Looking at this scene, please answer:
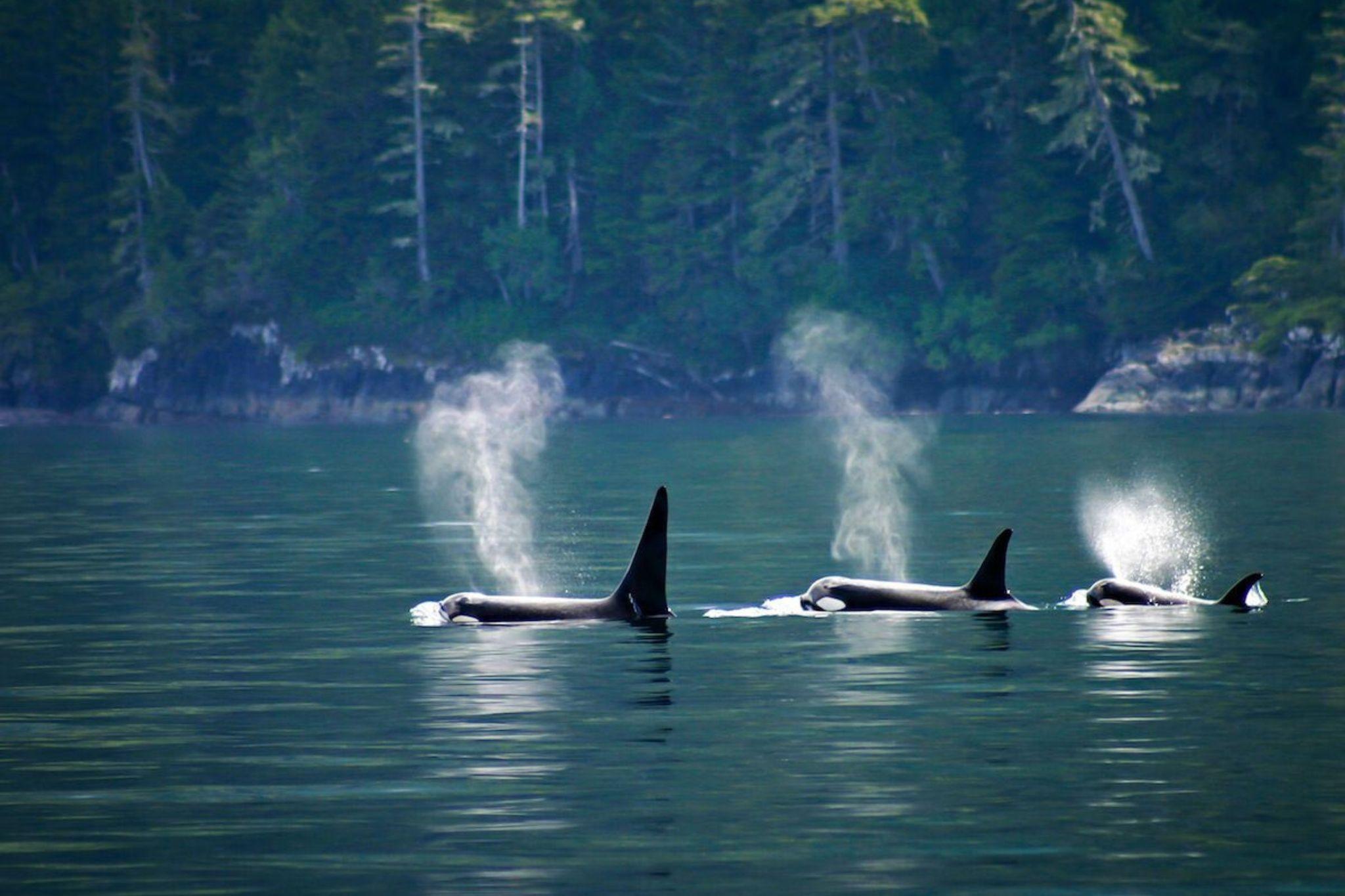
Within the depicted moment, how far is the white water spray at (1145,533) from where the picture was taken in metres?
34.5

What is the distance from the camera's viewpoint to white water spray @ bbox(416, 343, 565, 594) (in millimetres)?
41281

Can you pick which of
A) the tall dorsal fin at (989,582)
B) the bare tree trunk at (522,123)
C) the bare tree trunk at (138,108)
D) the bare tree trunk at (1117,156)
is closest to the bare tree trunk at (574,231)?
the bare tree trunk at (522,123)

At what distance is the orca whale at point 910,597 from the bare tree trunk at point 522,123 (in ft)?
336

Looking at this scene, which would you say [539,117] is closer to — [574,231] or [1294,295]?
[574,231]

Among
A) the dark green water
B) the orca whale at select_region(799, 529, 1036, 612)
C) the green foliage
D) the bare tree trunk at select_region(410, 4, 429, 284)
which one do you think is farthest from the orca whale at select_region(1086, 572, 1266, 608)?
the bare tree trunk at select_region(410, 4, 429, 284)

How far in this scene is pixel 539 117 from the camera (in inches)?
5172

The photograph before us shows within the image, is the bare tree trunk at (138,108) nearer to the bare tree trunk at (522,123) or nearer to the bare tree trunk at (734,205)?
the bare tree trunk at (522,123)

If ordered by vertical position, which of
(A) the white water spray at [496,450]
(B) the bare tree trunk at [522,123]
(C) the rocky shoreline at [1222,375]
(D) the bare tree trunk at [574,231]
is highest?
(B) the bare tree trunk at [522,123]

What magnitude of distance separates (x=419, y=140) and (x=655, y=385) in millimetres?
18990

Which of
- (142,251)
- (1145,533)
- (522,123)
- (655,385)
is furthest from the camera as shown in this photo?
(142,251)

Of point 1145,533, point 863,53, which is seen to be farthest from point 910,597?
point 863,53

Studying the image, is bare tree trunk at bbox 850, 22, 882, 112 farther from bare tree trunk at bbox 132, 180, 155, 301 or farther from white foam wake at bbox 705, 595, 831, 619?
white foam wake at bbox 705, 595, 831, 619

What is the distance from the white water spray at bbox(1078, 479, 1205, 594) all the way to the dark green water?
594mm

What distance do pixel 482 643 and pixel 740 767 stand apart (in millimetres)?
8618
